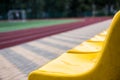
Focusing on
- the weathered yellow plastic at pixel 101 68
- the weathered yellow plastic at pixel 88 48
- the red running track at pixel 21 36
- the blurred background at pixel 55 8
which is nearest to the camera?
the weathered yellow plastic at pixel 101 68

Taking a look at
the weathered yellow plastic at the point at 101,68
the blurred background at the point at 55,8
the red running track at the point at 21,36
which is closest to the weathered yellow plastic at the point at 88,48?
the weathered yellow plastic at the point at 101,68

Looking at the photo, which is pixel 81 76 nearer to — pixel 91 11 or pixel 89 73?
pixel 89 73

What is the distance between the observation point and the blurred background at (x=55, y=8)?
4397cm

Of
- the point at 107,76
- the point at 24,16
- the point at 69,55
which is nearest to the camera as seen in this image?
the point at 107,76

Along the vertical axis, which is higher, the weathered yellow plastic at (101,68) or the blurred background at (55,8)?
the weathered yellow plastic at (101,68)

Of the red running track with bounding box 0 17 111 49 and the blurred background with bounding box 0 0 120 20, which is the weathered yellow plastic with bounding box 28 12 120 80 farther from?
the blurred background with bounding box 0 0 120 20

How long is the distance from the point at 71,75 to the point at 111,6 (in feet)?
153

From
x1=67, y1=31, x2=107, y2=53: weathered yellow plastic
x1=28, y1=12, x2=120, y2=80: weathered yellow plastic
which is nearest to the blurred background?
x1=67, y1=31, x2=107, y2=53: weathered yellow plastic

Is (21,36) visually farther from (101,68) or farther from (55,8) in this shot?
(55,8)

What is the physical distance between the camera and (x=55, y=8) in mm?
46281

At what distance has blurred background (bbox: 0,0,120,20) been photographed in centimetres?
4397

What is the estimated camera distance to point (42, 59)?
22.5 ft

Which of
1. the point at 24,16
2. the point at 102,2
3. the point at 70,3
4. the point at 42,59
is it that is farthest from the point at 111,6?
the point at 42,59

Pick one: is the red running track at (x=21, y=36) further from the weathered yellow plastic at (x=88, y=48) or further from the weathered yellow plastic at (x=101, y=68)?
the weathered yellow plastic at (x=101, y=68)
